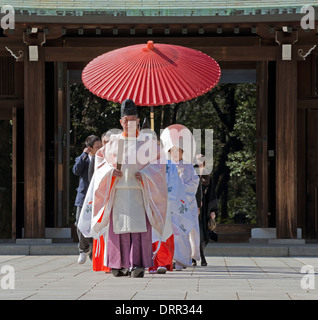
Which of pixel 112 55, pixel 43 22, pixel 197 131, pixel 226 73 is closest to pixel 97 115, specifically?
pixel 197 131

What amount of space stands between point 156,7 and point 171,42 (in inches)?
38.5

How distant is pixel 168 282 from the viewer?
8.94 meters

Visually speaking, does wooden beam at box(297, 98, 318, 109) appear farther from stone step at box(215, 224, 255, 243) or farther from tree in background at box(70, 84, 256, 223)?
tree in background at box(70, 84, 256, 223)

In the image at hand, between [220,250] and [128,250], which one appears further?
[220,250]

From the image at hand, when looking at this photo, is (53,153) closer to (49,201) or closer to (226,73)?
(49,201)

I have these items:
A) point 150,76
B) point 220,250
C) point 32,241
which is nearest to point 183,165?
point 150,76

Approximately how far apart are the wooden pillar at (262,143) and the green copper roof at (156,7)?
161cm

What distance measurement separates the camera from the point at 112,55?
1052cm

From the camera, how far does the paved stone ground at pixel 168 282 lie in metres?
7.47

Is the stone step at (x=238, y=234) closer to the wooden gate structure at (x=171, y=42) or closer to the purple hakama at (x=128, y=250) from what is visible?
the wooden gate structure at (x=171, y=42)

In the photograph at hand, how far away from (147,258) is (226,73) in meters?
7.95

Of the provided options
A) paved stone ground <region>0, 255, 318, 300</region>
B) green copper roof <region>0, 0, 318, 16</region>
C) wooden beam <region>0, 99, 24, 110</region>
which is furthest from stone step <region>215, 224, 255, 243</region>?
wooden beam <region>0, 99, 24, 110</region>

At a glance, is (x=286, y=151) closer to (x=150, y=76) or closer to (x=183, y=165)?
(x=183, y=165)

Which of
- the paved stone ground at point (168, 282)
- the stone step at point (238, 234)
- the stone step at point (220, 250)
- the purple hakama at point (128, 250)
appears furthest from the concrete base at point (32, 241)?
the purple hakama at point (128, 250)
